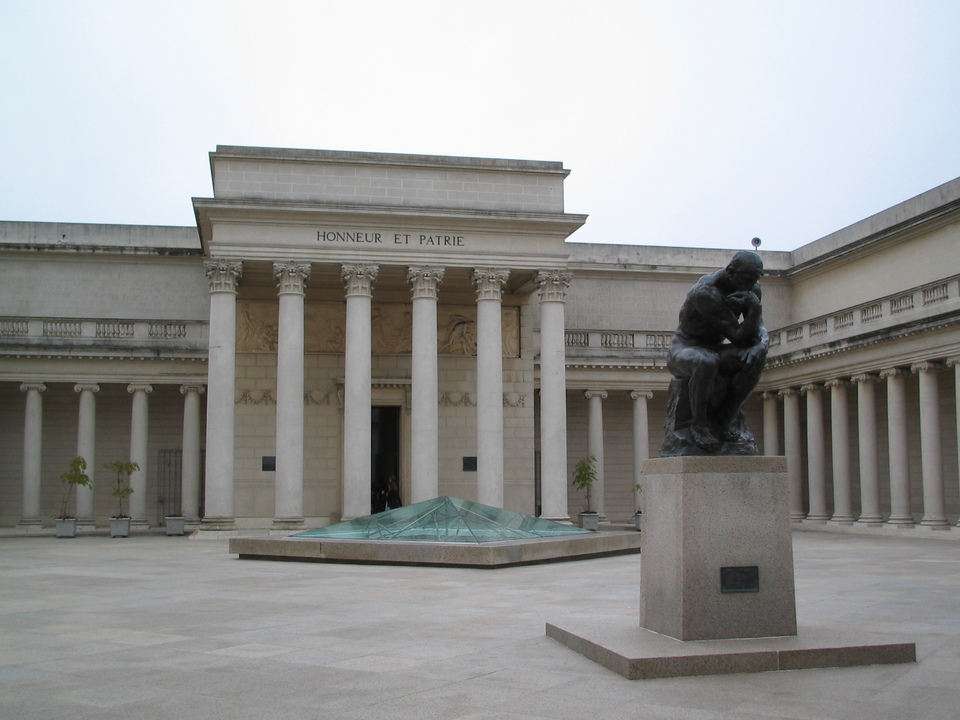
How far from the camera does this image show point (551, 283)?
40.6 m

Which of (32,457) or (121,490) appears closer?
(32,457)

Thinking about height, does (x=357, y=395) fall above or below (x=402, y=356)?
below

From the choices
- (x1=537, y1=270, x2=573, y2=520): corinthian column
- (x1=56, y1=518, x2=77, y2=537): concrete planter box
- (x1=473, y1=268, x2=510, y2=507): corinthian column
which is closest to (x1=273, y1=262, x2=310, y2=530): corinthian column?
(x1=473, y1=268, x2=510, y2=507): corinthian column

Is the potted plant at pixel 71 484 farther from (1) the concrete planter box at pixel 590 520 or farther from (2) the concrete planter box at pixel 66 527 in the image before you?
(1) the concrete planter box at pixel 590 520

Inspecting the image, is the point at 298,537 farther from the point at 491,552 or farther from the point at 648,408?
the point at 648,408

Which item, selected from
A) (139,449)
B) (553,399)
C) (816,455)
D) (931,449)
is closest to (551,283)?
(553,399)

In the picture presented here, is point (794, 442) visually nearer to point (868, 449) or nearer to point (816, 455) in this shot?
point (816, 455)

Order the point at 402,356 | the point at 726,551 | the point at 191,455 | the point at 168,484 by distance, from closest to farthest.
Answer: the point at 726,551
the point at 191,455
the point at 402,356
the point at 168,484

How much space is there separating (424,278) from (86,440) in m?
16.8

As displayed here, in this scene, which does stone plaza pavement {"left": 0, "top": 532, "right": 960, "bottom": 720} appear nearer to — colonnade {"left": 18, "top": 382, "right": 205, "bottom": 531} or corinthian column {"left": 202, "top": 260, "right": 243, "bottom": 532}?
corinthian column {"left": 202, "top": 260, "right": 243, "bottom": 532}

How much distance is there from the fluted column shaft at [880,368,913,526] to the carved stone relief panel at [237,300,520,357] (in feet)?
52.2

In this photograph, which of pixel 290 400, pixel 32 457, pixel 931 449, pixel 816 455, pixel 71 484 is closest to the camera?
pixel 931 449

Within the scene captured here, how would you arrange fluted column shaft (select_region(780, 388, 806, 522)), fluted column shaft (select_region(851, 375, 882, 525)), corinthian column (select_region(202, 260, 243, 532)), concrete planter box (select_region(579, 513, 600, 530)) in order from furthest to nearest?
1. fluted column shaft (select_region(780, 388, 806, 522))
2. concrete planter box (select_region(579, 513, 600, 530))
3. fluted column shaft (select_region(851, 375, 882, 525))
4. corinthian column (select_region(202, 260, 243, 532))

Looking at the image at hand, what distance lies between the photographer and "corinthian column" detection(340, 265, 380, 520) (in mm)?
38344
